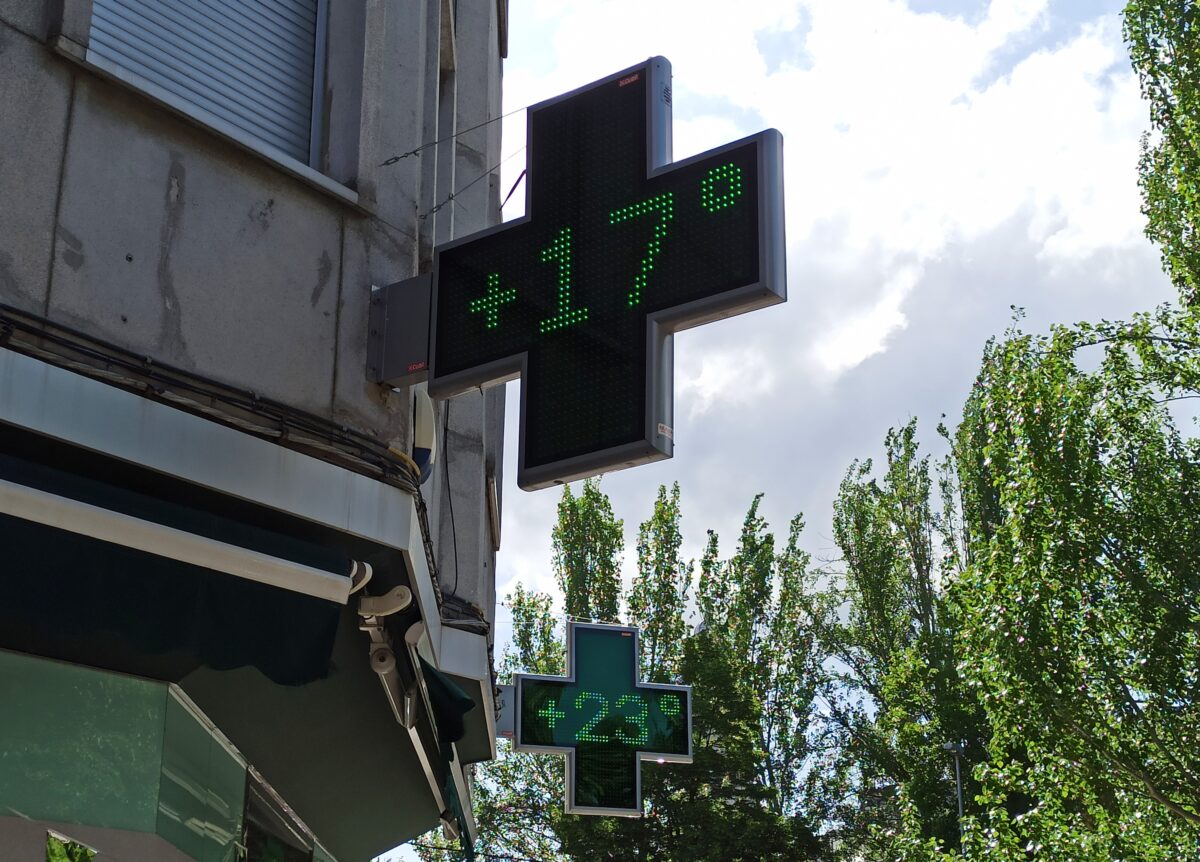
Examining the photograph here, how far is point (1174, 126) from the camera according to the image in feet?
59.9

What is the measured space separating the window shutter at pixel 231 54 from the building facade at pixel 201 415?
0.01 metres

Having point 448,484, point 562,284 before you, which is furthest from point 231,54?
point 448,484

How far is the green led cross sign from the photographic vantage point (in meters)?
10.9

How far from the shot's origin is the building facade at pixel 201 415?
4.59 m

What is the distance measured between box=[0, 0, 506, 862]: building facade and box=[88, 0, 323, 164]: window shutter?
0.05ft

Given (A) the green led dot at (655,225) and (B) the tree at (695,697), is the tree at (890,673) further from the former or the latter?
(A) the green led dot at (655,225)

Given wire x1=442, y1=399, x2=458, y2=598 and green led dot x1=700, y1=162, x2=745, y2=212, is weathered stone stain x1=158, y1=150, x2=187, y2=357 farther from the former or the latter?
wire x1=442, y1=399, x2=458, y2=598

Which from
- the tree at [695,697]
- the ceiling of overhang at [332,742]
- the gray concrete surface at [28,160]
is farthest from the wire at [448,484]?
the tree at [695,697]

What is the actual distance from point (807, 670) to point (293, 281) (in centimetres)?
2974

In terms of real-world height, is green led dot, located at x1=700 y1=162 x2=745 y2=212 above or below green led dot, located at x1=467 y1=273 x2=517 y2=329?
above

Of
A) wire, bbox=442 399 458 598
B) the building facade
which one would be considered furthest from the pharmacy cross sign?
wire, bbox=442 399 458 598

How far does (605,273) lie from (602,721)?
6.58 m

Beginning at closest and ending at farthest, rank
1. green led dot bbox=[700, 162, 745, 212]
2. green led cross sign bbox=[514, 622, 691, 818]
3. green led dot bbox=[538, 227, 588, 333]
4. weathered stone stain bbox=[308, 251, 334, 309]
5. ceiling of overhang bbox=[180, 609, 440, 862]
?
1. green led dot bbox=[700, 162, 745, 212]
2. green led dot bbox=[538, 227, 588, 333]
3. weathered stone stain bbox=[308, 251, 334, 309]
4. ceiling of overhang bbox=[180, 609, 440, 862]
5. green led cross sign bbox=[514, 622, 691, 818]

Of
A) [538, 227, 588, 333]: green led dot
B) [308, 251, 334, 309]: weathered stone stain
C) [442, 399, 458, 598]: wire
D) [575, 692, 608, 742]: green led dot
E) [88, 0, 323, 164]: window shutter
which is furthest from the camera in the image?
[575, 692, 608, 742]: green led dot
